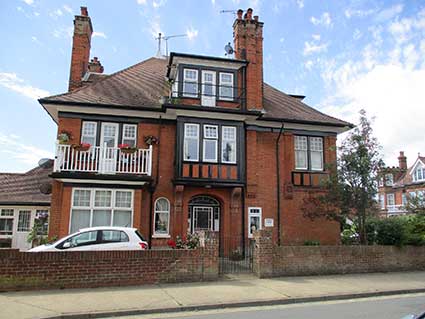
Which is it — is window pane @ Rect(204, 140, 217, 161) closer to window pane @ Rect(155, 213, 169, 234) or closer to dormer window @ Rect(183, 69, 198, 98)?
dormer window @ Rect(183, 69, 198, 98)

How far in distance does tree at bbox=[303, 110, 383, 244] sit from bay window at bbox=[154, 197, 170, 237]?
295 inches

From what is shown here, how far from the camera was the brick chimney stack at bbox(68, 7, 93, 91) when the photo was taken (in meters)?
20.2

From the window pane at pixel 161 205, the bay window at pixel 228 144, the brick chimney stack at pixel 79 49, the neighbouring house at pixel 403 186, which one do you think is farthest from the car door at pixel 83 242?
the neighbouring house at pixel 403 186

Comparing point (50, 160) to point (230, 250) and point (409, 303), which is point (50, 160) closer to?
point (230, 250)

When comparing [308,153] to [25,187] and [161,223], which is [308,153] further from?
[25,187]

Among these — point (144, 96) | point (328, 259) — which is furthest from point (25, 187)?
point (328, 259)

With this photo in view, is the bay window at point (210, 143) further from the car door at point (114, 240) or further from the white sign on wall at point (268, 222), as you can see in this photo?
the car door at point (114, 240)

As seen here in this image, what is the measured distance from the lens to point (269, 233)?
12.3 m

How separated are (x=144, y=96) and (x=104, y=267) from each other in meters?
10.3

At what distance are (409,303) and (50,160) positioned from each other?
839 inches

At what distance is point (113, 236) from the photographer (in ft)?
39.1

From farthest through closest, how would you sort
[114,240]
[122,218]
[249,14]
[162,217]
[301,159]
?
[249,14]
[301,159]
[162,217]
[122,218]
[114,240]

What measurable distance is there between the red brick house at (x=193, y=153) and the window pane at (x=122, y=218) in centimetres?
4

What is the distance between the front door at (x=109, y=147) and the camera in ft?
52.1
